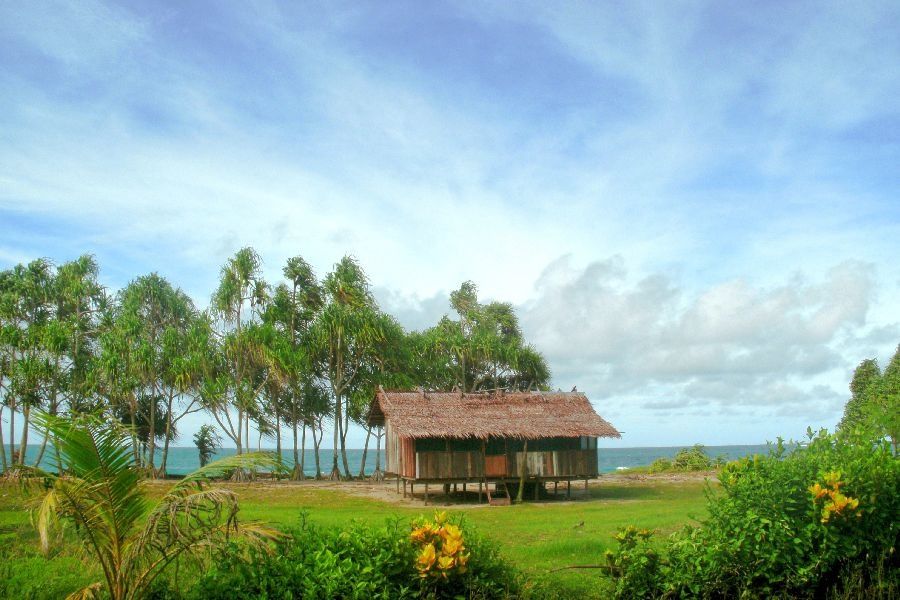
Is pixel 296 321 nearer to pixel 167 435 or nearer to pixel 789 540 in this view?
pixel 167 435

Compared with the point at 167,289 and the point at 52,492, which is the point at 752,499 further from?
the point at 167,289

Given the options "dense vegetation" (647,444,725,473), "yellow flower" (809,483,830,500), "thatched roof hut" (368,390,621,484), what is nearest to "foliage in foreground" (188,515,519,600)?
"yellow flower" (809,483,830,500)

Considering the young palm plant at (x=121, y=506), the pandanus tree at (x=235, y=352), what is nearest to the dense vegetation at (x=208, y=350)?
the pandanus tree at (x=235, y=352)

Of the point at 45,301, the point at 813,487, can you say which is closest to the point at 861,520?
the point at 813,487

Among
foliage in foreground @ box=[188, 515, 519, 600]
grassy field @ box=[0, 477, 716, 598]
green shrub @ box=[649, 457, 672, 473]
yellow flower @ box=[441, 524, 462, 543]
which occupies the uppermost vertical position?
yellow flower @ box=[441, 524, 462, 543]

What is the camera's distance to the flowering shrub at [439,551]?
18.0 ft

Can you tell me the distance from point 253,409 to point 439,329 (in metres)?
10.1

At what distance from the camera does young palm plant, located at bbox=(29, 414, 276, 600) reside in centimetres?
532

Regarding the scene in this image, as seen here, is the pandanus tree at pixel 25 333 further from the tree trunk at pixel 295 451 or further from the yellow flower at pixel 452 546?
the yellow flower at pixel 452 546

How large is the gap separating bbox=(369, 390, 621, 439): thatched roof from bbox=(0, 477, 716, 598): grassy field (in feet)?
6.51

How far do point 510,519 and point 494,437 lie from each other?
15.8ft

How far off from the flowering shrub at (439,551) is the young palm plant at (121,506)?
3.59 ft

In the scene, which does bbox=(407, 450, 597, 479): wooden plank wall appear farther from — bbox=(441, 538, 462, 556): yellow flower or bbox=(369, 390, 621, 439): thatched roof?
bbox=(441, 538, 462, 556): yellow flower

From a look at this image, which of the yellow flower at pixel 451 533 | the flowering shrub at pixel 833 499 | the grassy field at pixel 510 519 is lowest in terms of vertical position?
the grassy field at pixel 510 519
